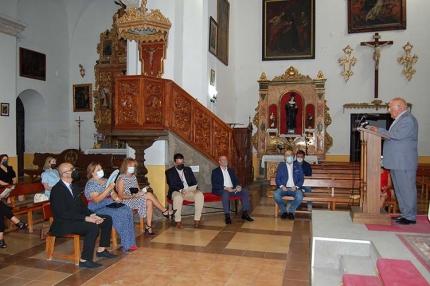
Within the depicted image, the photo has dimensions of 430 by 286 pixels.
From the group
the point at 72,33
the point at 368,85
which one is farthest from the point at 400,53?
the point at 72,33

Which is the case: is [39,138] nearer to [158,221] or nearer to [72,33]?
[72,33]

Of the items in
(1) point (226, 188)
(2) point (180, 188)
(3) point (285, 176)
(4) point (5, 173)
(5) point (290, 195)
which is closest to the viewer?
(2) point (180, 188)

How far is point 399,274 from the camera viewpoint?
267 centimetres

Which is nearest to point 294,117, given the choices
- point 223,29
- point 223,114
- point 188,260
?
point 223,114

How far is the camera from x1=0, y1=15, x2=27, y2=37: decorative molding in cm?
1146

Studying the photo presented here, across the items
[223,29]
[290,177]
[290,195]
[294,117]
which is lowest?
[290,195]

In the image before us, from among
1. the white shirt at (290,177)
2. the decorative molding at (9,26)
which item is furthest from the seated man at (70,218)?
the decorative molding at (9,26)

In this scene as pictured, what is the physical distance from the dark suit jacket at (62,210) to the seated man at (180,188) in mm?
2282

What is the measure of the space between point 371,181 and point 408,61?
10.8 m

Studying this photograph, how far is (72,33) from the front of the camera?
1566 centimetres

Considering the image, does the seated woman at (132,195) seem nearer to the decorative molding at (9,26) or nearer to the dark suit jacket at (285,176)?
the dark suit jacket at (285,176)

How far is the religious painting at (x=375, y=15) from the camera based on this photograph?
13508mm

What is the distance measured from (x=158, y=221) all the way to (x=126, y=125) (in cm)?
194

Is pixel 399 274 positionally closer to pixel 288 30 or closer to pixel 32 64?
pixel 288 30
